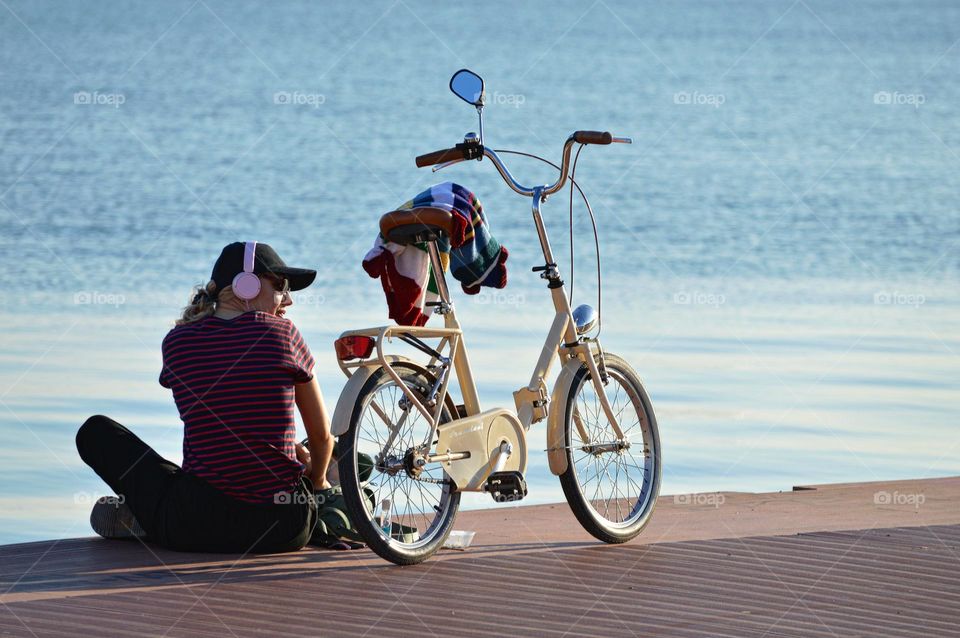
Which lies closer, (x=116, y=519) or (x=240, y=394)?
(x=240, y=394)

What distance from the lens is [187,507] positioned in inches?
217

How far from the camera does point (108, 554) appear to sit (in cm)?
562

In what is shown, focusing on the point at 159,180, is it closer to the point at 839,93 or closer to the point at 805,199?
the point at 805,199

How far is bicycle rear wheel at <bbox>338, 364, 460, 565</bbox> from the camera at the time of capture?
518cm

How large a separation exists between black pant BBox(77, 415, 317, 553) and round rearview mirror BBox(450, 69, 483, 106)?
150 cm

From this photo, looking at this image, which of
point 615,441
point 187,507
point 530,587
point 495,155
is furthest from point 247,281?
point 615,441

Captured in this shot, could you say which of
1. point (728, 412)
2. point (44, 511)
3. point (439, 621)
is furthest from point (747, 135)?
point (439, 621)

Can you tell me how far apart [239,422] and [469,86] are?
4.92 feet

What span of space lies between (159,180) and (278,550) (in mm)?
15909

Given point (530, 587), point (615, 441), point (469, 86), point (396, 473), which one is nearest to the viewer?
point (530, 587)

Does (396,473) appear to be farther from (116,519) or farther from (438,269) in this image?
(116,519)

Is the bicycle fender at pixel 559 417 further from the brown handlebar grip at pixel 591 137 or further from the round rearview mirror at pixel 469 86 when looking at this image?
the round rearview mirror at pixel 469 86

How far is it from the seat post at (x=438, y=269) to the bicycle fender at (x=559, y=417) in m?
0.59

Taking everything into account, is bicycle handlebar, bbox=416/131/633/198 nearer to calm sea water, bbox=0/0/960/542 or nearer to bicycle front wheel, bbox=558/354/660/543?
bicycle front wheel, bbox=558/354/660/543
